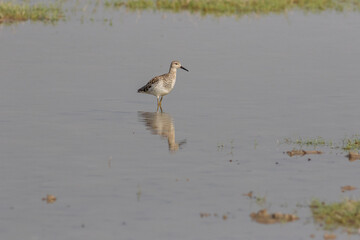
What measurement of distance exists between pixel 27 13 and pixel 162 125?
58.2ft

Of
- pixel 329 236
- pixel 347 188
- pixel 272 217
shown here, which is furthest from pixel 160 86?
pixel 329 236

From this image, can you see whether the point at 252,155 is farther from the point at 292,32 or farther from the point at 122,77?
the point at 292,32

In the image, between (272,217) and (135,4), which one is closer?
(272,217)

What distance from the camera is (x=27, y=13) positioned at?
3434 cm

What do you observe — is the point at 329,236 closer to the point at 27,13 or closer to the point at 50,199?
the point at 50,199

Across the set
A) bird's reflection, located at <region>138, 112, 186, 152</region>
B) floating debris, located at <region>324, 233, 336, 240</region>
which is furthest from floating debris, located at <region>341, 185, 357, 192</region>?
bird's reflection, located at <region>138, 112, 186, 152</region>

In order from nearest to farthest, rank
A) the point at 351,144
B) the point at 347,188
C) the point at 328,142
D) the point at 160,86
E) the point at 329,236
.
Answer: the point at 329,236 → the point at 347,188 → the point at 351,144 → the point at 328,142 → the point at 160,86

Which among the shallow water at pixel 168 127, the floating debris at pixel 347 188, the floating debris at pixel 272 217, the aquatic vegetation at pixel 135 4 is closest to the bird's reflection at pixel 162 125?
the shallow water at pixel 168 127

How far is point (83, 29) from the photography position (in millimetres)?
32312

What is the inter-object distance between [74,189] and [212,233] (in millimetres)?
2726

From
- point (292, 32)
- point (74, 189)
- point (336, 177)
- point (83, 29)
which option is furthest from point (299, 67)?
point (74, 189)

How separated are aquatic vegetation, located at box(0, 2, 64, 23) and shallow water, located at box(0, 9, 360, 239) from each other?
1154 millimetres

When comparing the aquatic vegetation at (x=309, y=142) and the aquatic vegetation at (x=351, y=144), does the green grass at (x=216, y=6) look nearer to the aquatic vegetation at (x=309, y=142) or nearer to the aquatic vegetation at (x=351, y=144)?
the aquatic vegetation at (x=309, y=142)

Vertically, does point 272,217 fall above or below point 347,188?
below
